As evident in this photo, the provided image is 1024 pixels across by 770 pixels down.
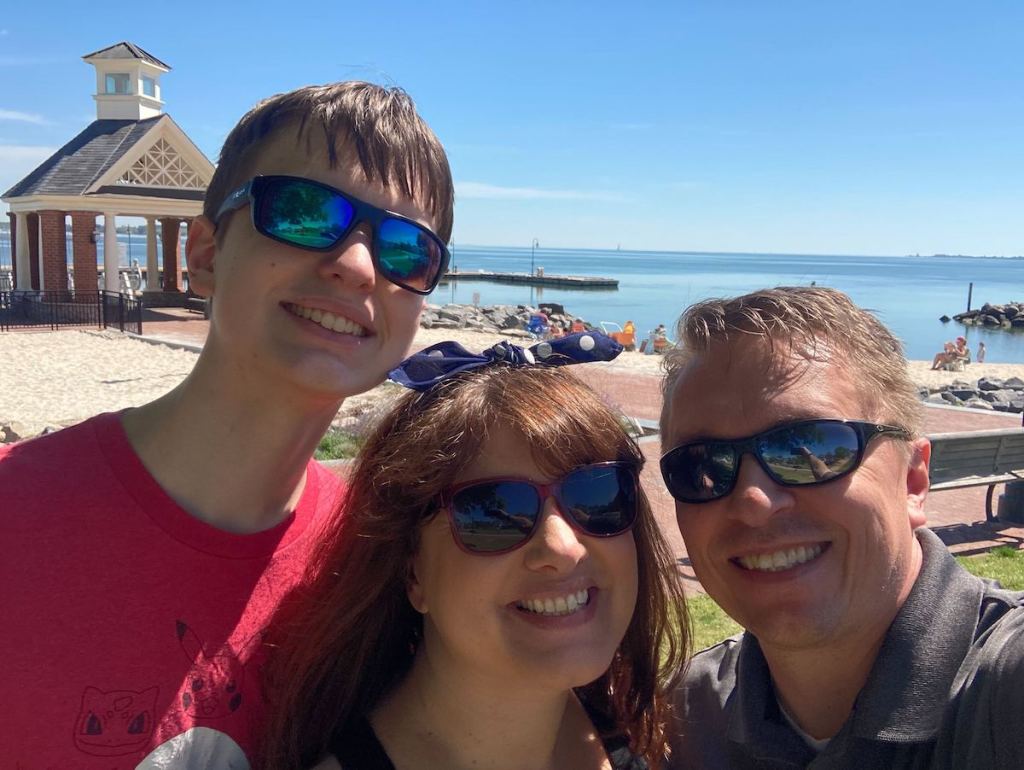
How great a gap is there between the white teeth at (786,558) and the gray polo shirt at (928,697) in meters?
0.24

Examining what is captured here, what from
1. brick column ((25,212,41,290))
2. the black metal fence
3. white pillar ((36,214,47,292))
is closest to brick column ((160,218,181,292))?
white pillar ((36,214,47,292))

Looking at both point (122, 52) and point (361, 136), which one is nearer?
point (361, 136)

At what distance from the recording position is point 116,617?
5.99ft

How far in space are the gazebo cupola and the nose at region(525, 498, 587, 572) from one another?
28624 millimetres

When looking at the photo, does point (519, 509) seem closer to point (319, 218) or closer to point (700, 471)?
point (700, 471)

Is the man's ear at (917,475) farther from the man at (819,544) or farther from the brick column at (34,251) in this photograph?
the brick column at (34,251)

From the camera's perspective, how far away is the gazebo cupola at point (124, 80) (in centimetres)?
2606

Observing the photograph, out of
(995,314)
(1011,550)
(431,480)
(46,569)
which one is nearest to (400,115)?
(431,480)

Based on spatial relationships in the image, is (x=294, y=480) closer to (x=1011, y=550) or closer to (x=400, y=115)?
(x=400, y=115)

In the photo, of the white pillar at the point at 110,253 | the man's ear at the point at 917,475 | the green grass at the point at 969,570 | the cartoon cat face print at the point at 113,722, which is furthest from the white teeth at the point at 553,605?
the white pillar at the point at 110,253

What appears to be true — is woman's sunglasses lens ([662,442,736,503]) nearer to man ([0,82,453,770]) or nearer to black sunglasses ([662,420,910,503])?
black sunglasses ([662,420,910,503])

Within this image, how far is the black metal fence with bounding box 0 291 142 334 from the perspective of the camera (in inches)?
874

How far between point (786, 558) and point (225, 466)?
141 cm

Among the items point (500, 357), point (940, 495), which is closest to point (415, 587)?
point (500, 357)
